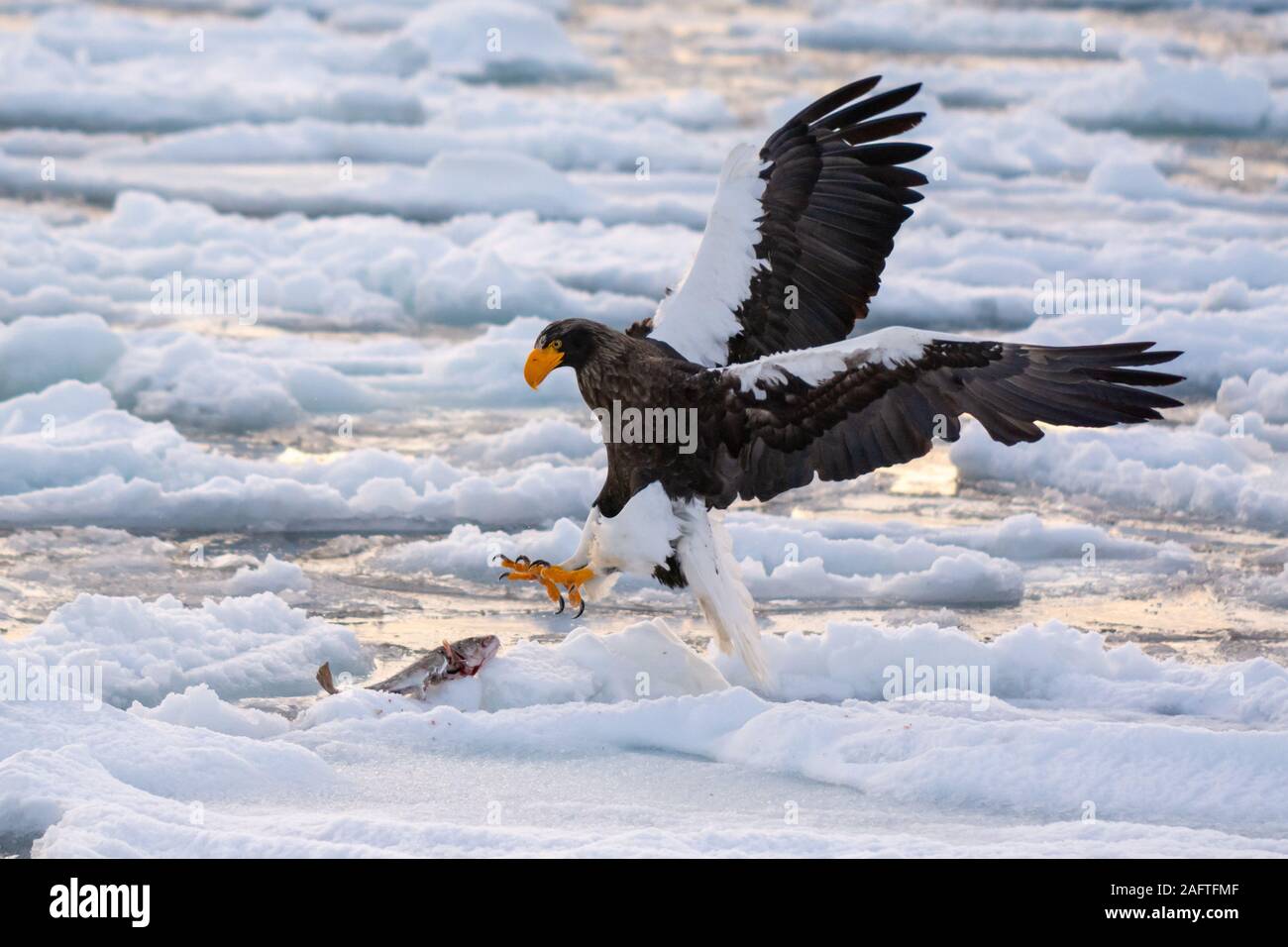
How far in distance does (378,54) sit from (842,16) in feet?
18.9

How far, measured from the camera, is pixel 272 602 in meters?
6.05

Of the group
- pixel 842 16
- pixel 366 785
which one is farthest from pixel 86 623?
pixel 842 16

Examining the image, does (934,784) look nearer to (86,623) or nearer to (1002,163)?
(86,623)

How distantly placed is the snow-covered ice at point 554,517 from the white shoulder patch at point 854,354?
929 mm

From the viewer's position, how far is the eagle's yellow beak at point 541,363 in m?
5.81

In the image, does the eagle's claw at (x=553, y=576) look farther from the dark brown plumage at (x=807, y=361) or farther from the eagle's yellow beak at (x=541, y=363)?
the eagle's yellow beak at (x=541, y=363)

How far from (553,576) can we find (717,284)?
119 cm

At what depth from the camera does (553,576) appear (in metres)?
5.91

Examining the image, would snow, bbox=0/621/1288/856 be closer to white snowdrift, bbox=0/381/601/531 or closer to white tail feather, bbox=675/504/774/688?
white tail feather, bbox=675/504/774/688

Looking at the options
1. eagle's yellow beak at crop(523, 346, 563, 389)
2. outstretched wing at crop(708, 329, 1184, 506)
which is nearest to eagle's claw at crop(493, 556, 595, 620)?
eagle's yellow beak at crop(523, 346, 563, 389)

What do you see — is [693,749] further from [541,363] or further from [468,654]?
[541,363]

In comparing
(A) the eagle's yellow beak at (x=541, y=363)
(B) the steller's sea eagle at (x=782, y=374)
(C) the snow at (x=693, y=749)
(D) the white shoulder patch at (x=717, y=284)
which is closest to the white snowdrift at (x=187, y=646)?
(C) the snow at (x=693, y=749)

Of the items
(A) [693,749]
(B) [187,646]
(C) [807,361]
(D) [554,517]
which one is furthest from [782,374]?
(D) [554,517]

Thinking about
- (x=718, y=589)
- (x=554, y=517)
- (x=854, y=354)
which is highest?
(x=854, y=354)
